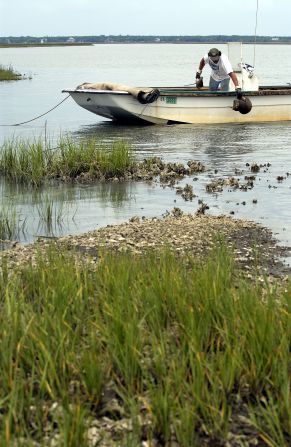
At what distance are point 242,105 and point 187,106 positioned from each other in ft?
4.95

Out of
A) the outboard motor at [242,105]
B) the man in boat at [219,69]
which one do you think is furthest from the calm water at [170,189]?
the man in boat at [219,69]

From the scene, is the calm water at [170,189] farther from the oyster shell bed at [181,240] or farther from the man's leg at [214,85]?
the man's leg at [214,85]

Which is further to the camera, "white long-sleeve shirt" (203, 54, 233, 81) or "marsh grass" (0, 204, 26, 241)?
"white long-sleeve shirt" (203, 54, 233, 81)

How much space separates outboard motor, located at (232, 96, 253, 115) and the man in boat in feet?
0.97

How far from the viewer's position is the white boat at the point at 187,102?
815 inches

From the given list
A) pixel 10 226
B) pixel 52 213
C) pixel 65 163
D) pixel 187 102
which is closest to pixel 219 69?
pixel 187 102

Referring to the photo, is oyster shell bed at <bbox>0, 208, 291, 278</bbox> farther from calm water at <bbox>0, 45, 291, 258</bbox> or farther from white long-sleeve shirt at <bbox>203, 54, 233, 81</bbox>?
white long-sleeve shirt at <bbox>203, 54, 233, 81</bbox>

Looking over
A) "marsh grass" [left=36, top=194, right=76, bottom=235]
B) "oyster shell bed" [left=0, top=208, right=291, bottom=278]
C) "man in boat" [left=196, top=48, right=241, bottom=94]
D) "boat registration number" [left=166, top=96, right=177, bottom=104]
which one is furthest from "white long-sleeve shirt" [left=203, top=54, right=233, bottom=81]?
"oyster shell bed" [left=0, top=208, right=291, bottom=278]

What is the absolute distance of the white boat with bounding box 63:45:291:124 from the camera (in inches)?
815

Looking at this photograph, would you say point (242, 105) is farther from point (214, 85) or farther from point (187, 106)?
point (187, 106)

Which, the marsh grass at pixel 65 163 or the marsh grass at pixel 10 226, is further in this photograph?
the marsh grass at pixel 65 163

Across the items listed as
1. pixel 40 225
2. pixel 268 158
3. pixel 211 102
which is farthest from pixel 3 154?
pixel 211 102

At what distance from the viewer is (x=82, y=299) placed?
5637 millimetres

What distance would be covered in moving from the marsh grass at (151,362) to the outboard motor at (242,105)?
15.1 metres
